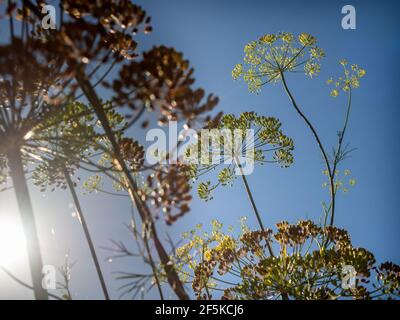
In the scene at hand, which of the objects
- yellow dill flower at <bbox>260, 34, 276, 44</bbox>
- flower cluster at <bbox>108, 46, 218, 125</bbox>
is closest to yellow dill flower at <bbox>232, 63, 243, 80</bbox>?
yellow dill flower at <bbox>260, 34, 276, 44</bbox>

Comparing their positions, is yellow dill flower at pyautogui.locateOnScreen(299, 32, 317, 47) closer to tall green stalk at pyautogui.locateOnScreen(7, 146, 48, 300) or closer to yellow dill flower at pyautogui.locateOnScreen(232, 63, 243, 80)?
yellow dill flower at pyautogui.locateOnScreen(232, 63, 243, 80)

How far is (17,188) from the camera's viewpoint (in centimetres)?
356

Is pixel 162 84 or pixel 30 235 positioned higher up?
pixel 162 84

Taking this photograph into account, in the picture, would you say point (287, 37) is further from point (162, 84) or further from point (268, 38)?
point (162, 84)

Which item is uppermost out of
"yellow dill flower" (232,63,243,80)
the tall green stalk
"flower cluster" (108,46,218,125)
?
"yellow dill flower" (232,63,243,80)

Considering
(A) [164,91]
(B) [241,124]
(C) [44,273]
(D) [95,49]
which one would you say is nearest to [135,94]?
(A) [164,91]

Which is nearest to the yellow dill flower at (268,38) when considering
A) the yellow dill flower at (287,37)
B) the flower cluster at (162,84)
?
the yellow dill flower at (287,37)

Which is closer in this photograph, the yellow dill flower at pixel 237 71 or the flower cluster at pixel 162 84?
the flower cluster at pixel 162 84

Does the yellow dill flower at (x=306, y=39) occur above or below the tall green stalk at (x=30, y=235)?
above

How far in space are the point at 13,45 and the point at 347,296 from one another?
267 inches

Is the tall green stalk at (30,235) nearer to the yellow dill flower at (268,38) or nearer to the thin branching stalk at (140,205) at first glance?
the thin branching stalk at (140,205)

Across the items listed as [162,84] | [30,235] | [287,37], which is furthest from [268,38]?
[30,235]

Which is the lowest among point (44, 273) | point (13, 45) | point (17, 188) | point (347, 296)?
point (347, 296)
